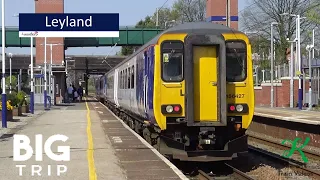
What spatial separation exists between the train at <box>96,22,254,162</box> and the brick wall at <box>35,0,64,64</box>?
118 ft

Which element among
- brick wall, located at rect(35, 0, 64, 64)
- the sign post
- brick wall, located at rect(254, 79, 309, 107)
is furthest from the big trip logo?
brick wall, located at rect(254, 79, 309, 107)

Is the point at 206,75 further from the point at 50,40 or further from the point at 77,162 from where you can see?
the point at 50,40

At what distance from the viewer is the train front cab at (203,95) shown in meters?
12.5

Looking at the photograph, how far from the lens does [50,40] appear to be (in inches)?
2136

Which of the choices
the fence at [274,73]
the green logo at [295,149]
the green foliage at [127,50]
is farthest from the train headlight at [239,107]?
the green foliage at [127,50]

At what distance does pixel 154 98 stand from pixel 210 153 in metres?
1.77

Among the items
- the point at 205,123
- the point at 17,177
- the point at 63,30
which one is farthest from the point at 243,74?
the point at 63,30

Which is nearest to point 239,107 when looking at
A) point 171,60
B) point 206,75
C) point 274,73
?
point 206,75

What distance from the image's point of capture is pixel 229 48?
1289 cm

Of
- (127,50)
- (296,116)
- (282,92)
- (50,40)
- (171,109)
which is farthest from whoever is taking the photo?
(127,50)

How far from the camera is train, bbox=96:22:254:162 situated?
41.2 ft

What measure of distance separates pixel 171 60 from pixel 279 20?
50.8 metres

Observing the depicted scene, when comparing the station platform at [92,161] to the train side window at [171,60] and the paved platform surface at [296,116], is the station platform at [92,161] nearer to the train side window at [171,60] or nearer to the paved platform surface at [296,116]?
the train side window at [171,60]

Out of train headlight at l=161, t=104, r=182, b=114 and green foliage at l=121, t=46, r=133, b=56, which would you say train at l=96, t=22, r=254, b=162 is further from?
green foliage at l=121, t=46, r=133, b=56
